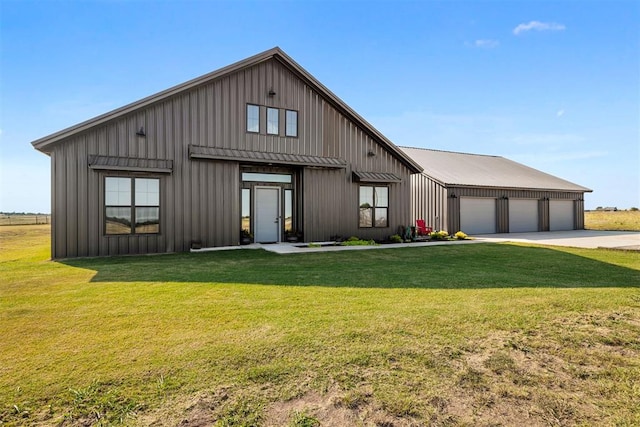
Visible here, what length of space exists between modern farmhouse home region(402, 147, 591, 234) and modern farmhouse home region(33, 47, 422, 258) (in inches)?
176

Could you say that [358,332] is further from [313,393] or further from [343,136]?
[343,136]

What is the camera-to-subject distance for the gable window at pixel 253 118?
445 inches

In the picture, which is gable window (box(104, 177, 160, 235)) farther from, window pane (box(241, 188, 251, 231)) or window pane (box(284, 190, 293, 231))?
window pane (box(284, 190, 293, 231))

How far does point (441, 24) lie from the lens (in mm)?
12164

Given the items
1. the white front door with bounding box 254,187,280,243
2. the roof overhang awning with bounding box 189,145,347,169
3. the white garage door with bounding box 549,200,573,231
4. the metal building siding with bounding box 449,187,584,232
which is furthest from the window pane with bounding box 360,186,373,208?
the white garage door with bounding box 549,200,573,231

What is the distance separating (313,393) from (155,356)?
1.48m

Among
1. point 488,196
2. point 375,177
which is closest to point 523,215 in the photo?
point 488,196

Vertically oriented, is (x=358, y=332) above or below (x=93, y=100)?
below

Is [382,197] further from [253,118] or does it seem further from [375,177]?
[253,118]

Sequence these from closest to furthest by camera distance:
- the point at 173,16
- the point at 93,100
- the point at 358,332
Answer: the point at 358,332, the point at 173,16, the point at 93,100

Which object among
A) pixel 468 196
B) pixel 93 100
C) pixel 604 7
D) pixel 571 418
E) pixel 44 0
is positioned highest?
pixel 604 7

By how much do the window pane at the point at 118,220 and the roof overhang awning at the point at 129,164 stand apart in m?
1.22

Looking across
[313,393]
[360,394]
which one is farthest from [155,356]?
[360,394]

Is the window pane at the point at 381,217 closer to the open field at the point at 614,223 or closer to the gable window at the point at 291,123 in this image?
the gable window at the point at 291,123
